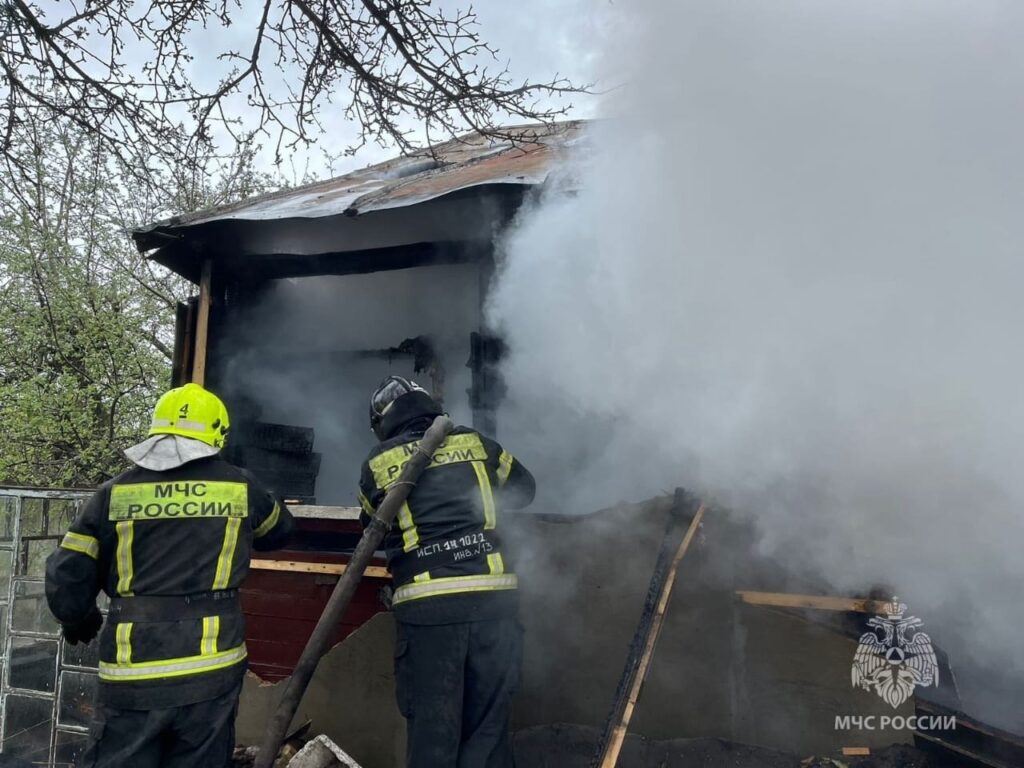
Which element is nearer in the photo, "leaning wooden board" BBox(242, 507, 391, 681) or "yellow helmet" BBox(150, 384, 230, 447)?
"yellow helmet" BBox(150, 384, 230, 447)

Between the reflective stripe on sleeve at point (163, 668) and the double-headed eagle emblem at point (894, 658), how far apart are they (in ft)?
10.1

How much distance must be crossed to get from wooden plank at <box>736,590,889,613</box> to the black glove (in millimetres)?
3265

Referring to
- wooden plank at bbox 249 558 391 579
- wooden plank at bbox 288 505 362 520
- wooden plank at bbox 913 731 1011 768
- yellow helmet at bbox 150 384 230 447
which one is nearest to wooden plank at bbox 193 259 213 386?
wooden plank at bbox 288 505 362 520

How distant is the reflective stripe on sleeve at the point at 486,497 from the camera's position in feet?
11.0

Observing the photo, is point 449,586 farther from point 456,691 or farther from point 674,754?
point 674,754

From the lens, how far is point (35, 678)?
475cm

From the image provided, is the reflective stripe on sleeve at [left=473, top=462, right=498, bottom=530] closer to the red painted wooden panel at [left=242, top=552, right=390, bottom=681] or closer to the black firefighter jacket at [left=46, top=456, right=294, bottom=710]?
the black firefighter jacket at [left=46, top=456, right=294, bottom=710]

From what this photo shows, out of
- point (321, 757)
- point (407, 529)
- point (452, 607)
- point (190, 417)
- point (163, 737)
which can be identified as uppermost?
point (190, 417)

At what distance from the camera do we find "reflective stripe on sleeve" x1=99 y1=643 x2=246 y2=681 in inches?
110

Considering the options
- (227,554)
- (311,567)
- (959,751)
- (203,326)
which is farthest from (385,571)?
(959,751)

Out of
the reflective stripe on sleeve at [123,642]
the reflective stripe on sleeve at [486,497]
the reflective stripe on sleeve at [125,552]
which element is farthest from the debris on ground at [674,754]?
the reflective stripe on sleeve at [125,552]

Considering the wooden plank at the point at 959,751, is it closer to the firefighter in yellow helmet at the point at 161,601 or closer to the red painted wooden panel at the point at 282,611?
the firefighter in yellow helmet at the point at 161,601

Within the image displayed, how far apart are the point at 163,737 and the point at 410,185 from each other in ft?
13.4

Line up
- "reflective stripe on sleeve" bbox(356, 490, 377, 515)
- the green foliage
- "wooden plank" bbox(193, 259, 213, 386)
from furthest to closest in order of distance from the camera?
the green foliage < "wooden plank" bbox(193, 259, 213, 386) < "reflective stripe on sleeve" bbox(356, 490, 377, 515)
